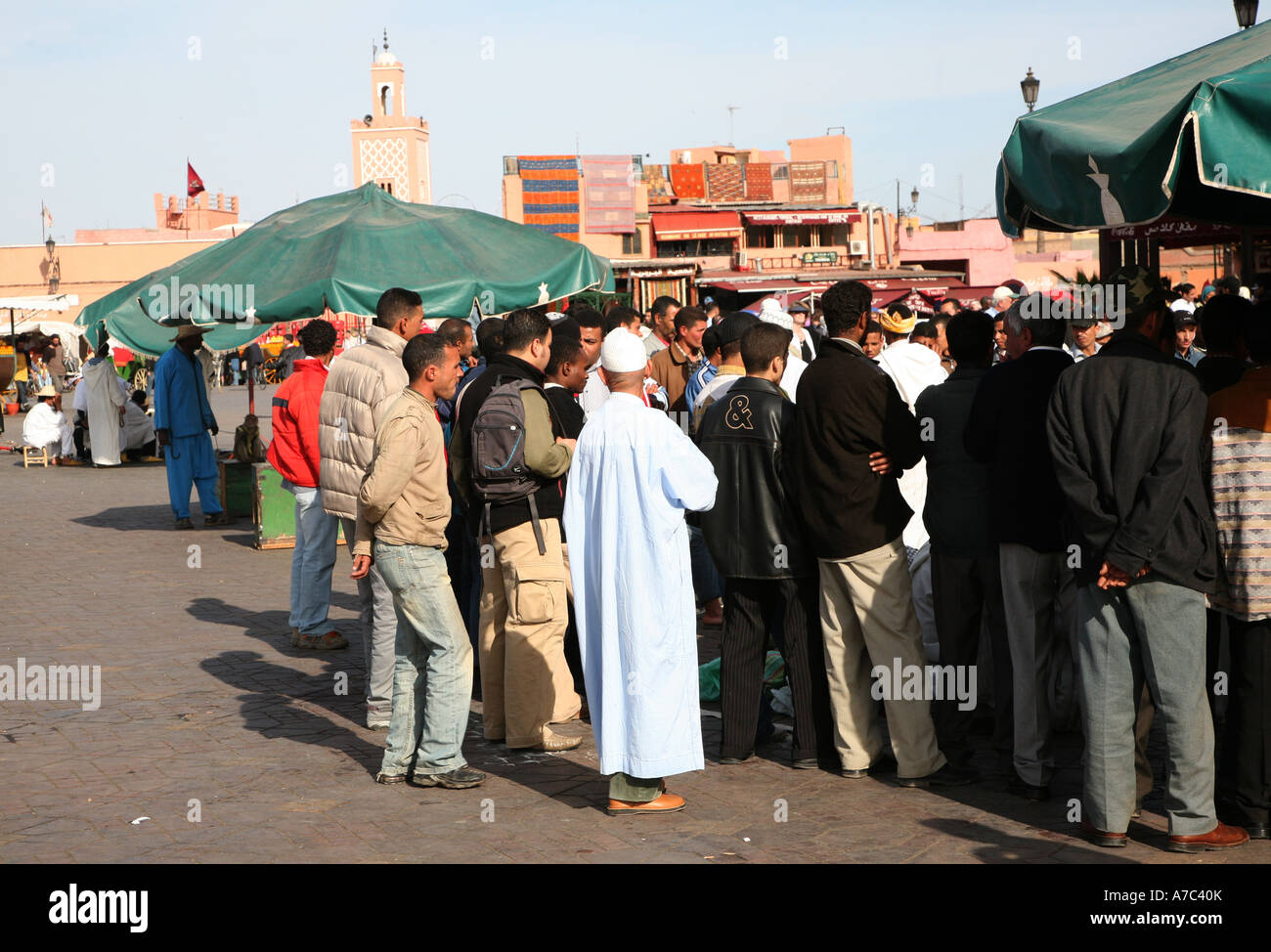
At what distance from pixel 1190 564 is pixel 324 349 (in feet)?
19.4

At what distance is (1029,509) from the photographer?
5.38 metres

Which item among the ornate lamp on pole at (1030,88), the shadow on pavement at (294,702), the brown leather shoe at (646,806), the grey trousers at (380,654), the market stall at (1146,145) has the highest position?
the ornate lamp on pole at (1030,88)

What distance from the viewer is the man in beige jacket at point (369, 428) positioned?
6.95 m

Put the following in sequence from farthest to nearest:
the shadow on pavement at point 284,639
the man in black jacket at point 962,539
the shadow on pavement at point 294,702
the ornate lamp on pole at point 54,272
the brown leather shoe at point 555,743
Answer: the ornate lamp on pole at point 54,272, the shadow on pavement at point 284,639, the shadow on pavement at point 294,702, the brown leather shoe at point 555,743, the man in black jacket at point 962,539

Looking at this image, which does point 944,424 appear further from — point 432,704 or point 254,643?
point 254,643

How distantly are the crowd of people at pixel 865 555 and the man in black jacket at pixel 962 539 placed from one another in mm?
13

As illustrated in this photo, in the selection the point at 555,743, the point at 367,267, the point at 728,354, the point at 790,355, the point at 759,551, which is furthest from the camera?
the point at 367,267

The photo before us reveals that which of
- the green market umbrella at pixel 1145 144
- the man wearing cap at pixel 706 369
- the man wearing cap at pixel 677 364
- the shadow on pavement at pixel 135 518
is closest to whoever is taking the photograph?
the green market umbrella at pixel 1145 144

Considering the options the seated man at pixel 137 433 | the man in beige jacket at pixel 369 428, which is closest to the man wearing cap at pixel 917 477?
the man in beige jacket at pixel 369 428

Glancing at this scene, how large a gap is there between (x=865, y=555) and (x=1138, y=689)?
124cm

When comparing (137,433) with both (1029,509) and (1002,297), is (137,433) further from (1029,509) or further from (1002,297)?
(1029,509)

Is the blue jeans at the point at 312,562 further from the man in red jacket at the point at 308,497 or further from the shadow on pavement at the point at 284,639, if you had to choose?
the shadow on pavement at the point at 284,639

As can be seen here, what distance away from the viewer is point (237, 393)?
43.8 metres

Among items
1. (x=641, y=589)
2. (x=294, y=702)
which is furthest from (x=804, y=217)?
(x=641, y=589)
